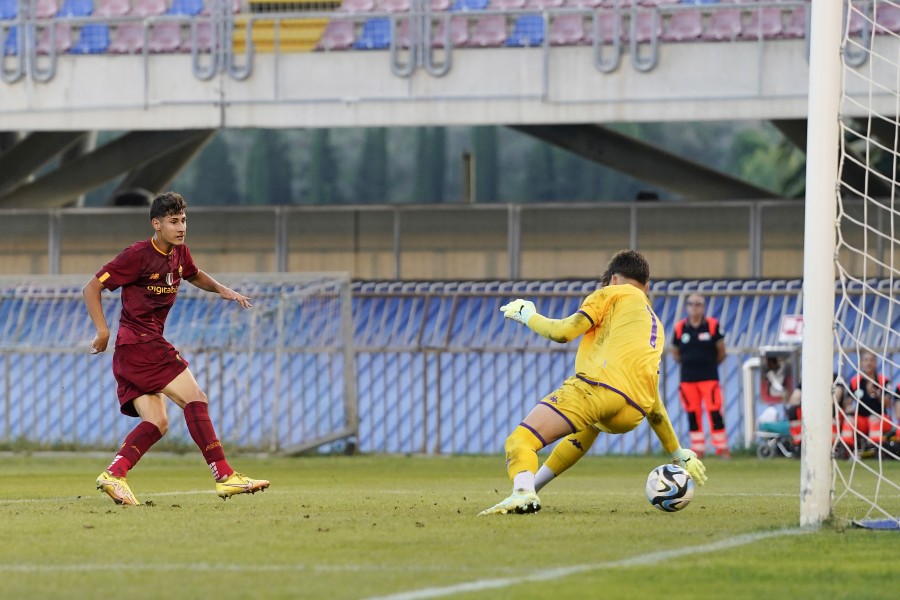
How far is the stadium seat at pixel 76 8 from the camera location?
2669cm

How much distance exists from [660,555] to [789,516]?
224 centimetres

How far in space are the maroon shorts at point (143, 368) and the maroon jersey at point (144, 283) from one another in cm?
5

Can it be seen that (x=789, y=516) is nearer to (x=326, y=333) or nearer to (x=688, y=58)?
(x=326, y=333)

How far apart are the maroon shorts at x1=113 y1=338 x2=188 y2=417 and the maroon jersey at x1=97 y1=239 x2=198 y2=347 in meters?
0.05

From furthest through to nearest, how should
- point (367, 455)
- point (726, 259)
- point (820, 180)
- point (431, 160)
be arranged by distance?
point (431, 160)
point (726, 259)
point (367, 455)
point (820, 180)

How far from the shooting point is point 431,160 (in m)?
72.5

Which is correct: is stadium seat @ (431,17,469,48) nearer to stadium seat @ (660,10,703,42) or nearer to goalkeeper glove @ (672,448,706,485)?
stadium seat @ (660,10,703,42)

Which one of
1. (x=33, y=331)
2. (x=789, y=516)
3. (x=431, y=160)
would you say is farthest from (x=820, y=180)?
(x=431, y=160)

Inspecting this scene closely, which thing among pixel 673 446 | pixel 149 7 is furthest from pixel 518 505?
pixel 149 7

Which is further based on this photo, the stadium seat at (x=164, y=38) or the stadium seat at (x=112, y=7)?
the stadium seat at (x=112, y=7)

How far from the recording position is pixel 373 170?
243 feet

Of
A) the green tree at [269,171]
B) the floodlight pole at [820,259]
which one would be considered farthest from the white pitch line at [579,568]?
the green tree at [269,171]

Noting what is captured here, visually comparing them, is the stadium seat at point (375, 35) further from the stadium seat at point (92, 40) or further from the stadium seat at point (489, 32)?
the stadium seat at point (92, 40)

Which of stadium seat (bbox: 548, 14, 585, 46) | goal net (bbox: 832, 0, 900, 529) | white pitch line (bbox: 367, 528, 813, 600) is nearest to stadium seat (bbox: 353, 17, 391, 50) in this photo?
stadium seat (bbox: 548, 14, 585, 46)
